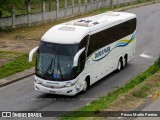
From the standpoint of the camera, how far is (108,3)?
66250 mm

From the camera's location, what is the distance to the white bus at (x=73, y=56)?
2070 centimetres

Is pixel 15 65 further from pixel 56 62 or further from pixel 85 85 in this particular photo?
pixel 56 62

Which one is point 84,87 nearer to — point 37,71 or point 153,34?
point 37,71

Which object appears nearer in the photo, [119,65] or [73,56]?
[73,56]

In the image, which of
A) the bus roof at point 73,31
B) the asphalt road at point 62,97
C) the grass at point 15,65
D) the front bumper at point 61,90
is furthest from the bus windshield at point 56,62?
the grass at point 15,65

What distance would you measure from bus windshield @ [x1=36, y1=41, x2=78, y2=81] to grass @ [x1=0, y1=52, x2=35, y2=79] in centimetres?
509

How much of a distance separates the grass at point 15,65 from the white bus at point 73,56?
16.1 ft

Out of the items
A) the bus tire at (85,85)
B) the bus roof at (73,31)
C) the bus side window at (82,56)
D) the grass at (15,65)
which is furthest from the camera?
the grass at (15,65)

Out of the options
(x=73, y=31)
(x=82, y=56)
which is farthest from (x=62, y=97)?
(x=73, y=31)

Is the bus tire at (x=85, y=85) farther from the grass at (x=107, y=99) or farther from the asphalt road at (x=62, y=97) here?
the grass at (x=107, y=99)

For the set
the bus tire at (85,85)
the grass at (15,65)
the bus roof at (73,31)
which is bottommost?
the grass at (15,65)

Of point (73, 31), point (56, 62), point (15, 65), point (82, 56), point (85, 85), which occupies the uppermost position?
point (73, 31)

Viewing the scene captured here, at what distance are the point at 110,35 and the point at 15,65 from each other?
21.1 feet

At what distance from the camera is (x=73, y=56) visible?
2080 centimetres
